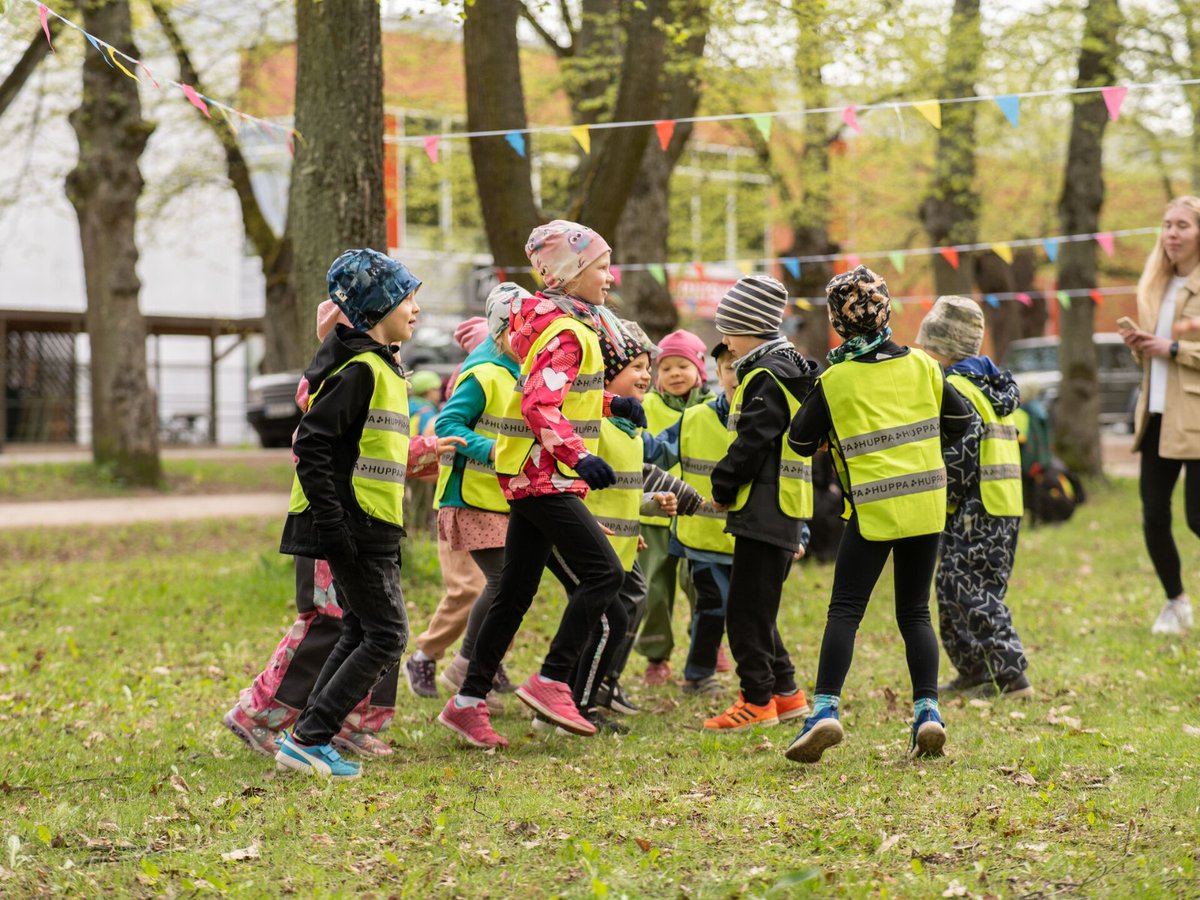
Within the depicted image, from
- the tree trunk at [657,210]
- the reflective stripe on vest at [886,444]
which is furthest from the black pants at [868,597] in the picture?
the tree trunk at [657,210]

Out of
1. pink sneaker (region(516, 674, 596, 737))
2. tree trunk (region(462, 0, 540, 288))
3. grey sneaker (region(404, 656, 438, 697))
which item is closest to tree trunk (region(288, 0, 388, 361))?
tree trunk (region(462, 0, 540, 288))

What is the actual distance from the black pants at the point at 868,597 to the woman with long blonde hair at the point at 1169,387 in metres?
2.75

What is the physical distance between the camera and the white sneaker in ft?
24.3

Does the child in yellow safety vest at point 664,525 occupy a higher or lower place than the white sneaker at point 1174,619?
higher

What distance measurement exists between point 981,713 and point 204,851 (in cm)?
330

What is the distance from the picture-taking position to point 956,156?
56.3 feet

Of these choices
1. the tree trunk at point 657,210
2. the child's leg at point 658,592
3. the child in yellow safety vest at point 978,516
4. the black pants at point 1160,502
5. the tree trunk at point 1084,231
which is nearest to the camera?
the child in yellow safety vest at point 978,516

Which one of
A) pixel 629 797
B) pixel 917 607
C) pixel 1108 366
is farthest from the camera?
pixel 1108 366

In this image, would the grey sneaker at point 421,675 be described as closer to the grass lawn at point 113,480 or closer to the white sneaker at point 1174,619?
the white sneaker at point 1174,619

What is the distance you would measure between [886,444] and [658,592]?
204 cm

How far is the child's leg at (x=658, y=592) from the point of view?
6621 mm

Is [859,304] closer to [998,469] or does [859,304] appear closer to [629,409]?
[629,409]

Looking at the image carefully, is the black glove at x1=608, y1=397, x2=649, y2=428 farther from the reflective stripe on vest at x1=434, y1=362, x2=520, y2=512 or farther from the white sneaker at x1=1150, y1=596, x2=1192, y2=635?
the white sneaker at x1=1150, y1=596, x2=1192, y2=635

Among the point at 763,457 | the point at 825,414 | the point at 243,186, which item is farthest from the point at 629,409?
the point at 243,186
